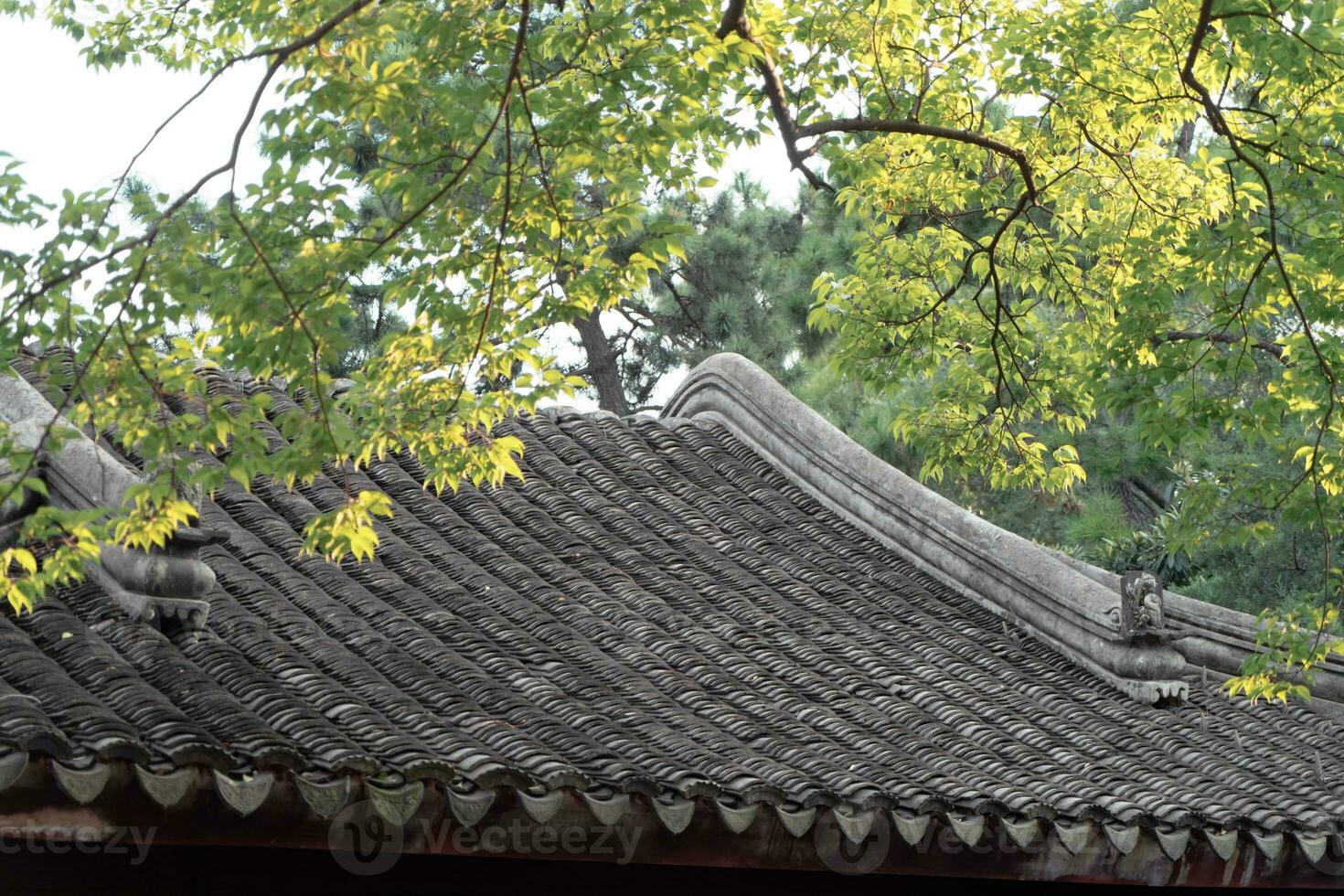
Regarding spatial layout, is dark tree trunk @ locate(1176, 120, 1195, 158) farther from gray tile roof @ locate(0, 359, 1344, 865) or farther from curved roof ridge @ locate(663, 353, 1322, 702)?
gray tile roof @ locate(0, 359, 1344, 865)

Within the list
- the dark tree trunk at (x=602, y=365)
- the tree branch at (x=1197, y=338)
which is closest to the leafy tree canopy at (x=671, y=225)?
the tree branch at (x=1197, y=338)

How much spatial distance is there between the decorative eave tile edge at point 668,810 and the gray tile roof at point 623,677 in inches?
0.7

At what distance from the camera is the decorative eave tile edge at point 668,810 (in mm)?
3393

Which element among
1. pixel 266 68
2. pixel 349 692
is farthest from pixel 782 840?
pixel 266 68

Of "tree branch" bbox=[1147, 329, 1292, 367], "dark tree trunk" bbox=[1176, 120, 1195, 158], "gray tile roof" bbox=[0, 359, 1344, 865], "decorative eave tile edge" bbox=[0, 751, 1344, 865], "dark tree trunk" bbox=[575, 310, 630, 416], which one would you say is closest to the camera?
"decorative eave tile edge" bbox=[0, 751, 1344, 865]

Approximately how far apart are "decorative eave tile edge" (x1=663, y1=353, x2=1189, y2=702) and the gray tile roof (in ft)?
0.40

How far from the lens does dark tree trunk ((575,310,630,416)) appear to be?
19.3 meters

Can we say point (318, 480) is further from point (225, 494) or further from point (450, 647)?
point (450, 647)

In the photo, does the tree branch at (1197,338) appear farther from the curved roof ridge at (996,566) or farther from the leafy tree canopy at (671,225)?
the curved roof ridge at (996,566)

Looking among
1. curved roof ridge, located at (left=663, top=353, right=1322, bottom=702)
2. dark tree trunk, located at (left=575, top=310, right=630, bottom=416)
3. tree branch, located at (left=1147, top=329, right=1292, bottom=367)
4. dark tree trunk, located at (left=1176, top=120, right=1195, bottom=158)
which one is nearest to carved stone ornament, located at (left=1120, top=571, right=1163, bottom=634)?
curved roof ridge, located at (left=663, top=353, right=1322, bottom=702)

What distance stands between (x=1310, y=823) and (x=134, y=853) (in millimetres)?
4166

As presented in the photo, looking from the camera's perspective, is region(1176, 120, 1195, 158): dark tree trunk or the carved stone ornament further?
region(1176, 120, 1195, 158): dark tree trunk

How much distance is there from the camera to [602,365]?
1936cm

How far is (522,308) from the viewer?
512cm
